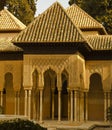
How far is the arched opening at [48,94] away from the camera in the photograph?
27141 millimetres

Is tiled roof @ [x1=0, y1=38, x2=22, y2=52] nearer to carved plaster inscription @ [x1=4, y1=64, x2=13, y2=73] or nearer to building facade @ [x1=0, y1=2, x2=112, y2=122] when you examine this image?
building facade @ [x1=0, y1=2, x2=112, y2=122]

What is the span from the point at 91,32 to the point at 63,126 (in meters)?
9.58

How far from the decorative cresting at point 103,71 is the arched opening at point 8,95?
4.47 metres

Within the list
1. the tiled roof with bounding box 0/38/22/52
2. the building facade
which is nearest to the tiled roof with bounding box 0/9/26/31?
the tiled roof with bounding box 0/38/22/52

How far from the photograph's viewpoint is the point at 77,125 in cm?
2191

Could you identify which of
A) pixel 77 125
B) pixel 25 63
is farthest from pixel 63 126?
pixel 25 63

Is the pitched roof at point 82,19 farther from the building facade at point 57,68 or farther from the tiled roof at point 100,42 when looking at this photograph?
the tiled roof at point 100,42

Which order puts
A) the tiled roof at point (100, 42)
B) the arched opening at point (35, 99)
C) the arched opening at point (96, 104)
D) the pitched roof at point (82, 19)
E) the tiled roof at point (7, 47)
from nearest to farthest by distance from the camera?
the arched opening at point (35, 99)
the tiled roof at point (100, 42)
the tiled roof at point (7, 47)
the arched opening at point (96, 104)
the pitched roof at point (82, 19)

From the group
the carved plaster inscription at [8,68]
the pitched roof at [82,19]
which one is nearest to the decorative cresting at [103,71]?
the pitched roof at [82,19]

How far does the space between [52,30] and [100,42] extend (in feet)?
13.6

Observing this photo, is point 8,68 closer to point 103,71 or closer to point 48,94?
point 48,94

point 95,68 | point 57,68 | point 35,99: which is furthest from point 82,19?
point 57,68

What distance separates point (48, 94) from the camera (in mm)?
27547

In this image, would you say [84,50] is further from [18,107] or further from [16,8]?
[16,8]
